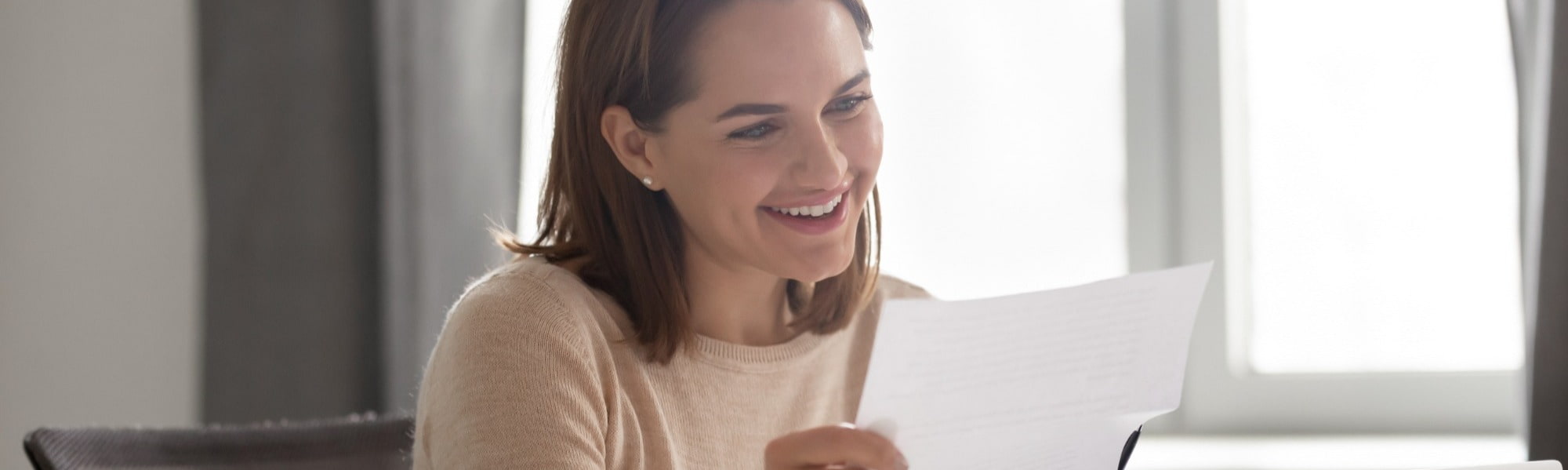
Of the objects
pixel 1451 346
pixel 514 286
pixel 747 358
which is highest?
pixel 514 286

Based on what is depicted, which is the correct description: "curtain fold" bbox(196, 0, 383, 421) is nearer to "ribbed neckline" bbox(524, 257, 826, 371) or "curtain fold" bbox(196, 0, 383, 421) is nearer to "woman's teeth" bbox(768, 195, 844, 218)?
"ribbed neckline" bbox(524, 257, 826, 371)

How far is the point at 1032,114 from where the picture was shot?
216 cm

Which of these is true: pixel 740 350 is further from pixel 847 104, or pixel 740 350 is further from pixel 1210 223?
pixel 1210 223

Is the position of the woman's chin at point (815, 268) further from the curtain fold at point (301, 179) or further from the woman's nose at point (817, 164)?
the curtain fold at point (301, 179)

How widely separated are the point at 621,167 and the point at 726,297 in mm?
184

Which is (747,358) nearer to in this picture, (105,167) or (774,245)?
(774,245)

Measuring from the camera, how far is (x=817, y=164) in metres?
1.15

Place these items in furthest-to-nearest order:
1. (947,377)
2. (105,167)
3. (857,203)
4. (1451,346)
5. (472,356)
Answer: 1. (105,167)
2. (1451,346)
3. (857,203)
4. (472,356)
5. (947,377)

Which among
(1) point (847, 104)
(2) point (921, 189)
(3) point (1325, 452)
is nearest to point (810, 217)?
(1) point (847, 104)

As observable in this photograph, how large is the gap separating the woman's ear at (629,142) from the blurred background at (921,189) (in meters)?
0.91

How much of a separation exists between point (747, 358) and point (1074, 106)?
1.05m

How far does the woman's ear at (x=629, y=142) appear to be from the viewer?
121 centimetres

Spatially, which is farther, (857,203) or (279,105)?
(279,105)

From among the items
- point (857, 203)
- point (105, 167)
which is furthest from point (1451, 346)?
point (105, 167)
